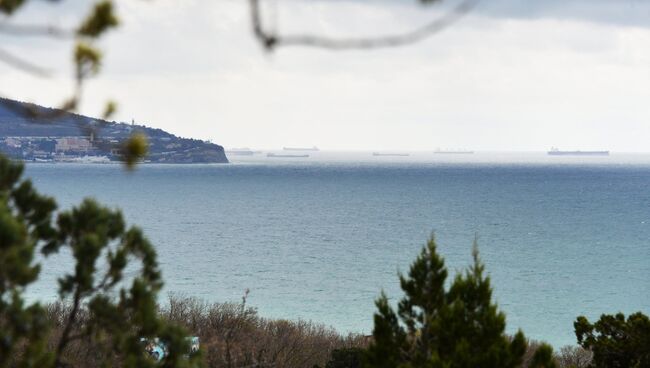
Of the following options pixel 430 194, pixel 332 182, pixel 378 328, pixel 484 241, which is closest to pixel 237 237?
pixel 484 241

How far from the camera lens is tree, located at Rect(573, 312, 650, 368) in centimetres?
1486

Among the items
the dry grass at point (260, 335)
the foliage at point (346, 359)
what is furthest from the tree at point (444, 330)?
the dry grass at point (260, 335)

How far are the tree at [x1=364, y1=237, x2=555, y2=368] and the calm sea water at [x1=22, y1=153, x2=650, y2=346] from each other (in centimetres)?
1926

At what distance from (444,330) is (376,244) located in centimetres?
6950

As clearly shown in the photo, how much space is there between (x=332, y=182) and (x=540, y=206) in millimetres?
61507

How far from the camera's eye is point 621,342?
49.9 feet

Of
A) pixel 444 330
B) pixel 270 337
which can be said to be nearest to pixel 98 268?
pixel 444 330

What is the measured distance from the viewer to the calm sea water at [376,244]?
181 feet

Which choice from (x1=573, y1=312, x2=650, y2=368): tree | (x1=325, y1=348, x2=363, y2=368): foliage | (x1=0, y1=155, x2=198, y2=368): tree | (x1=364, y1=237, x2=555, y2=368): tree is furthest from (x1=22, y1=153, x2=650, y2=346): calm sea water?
(x1=0, y1=155, x2=198, y2=368): tree

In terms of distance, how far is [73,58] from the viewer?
204 inches

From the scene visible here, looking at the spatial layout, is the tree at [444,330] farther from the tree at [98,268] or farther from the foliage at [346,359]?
the foliage at [346,359]

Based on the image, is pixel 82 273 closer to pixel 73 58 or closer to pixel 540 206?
pixel 73 58

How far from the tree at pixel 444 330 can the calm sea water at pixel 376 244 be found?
63.2 feet

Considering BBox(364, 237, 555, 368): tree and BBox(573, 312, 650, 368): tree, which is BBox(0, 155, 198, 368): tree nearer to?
BBox(364, 237, 555, 368): tree
